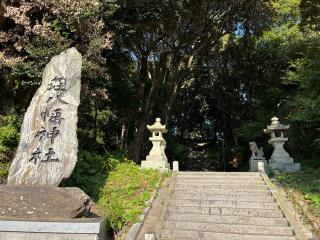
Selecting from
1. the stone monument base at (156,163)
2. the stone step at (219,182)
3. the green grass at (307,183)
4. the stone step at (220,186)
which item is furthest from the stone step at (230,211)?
the stone monument base at (156,163)

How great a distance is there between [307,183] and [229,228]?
12.1 ft

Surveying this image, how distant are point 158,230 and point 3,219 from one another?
9.67 ft

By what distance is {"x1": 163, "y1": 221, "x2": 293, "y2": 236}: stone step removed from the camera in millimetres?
6445

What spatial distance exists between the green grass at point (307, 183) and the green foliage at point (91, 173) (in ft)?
17.2

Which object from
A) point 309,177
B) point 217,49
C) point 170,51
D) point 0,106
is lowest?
point 309,177

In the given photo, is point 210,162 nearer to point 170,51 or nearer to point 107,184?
point 170,51

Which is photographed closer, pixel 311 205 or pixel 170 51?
pixel 311 205

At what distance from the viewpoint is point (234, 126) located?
77.1ft

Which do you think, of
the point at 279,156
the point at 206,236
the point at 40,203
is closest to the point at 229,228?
the point at 206,236

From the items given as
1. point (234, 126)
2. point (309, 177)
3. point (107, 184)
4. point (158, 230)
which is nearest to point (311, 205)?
point (309, 177)

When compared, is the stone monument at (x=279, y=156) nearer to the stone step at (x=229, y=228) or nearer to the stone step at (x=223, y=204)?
the stone step at (x=223, y=204)

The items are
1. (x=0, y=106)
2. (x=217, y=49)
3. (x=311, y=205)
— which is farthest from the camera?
(x=217, y=49)

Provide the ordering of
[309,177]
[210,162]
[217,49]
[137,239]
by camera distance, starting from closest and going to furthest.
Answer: [137,239] < [309,177] < [217,49] < [210,162]

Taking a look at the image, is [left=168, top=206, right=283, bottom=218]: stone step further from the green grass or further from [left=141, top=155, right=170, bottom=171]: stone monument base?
[left=141, top=155, right=170, bottom=171]: stone monument base
